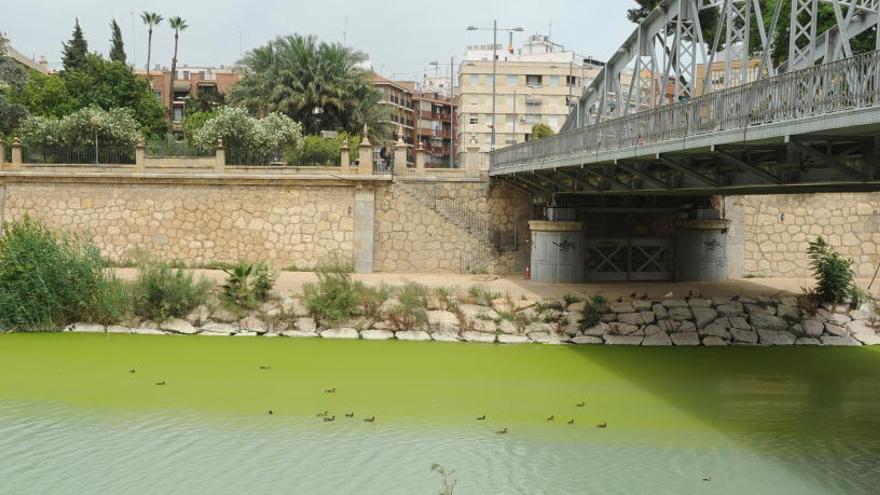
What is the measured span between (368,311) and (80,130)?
829 inches

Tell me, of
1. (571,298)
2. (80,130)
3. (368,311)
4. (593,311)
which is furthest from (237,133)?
(593,311)

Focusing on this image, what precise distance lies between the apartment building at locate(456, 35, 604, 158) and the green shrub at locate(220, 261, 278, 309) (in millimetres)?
49706

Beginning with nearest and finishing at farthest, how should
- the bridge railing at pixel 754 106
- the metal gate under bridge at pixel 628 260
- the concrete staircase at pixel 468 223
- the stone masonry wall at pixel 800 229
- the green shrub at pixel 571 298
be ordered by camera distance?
the bridge railing at pixel 754 106
the green shrub at pixel 571 298
the metal gate under bridge at pixel 628 260
the stone masonry wall at pixel 800 229
the concrete staircase at pixel 468 223

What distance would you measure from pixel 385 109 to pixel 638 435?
40.8m

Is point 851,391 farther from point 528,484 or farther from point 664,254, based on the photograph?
point 664,254

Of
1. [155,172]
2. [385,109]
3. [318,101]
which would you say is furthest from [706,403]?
[385,109]

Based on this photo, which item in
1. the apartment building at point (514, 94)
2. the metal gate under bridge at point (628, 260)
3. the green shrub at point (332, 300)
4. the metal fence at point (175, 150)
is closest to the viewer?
the green shrub at point (332, 300)

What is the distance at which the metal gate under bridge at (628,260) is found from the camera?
28984 millimetres

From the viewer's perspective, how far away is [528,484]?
12586 mm

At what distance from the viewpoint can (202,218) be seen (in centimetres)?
3075

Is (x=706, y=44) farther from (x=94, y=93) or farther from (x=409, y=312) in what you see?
(x=94, y=93)

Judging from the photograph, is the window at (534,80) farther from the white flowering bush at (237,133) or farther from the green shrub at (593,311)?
the green shrub at (593,311)

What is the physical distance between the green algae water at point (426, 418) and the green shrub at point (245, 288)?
1827 mm

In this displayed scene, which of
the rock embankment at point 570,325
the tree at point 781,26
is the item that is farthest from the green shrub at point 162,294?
the tree at point 781,26
